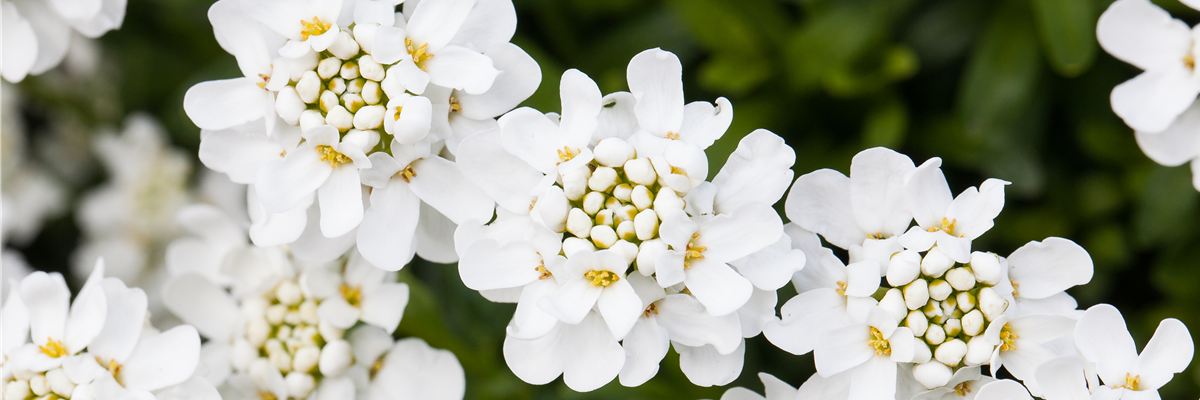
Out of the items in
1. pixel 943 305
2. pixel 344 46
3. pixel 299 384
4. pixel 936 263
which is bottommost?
pixel 299 384

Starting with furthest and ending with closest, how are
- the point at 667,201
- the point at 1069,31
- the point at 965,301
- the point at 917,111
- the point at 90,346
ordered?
the point at 917,111, the point at 1069,31, the point at 90,346, the point at 965,301, the point at 667,201

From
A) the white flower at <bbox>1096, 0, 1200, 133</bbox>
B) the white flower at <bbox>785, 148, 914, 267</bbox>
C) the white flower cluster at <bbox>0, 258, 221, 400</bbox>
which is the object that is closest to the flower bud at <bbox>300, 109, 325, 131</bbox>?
the white flower cluster at <bbox>0, 258, 221, 400</bbox>

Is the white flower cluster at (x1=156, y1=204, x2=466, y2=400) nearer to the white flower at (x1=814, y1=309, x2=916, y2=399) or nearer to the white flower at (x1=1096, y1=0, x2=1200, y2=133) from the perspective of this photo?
→ the white flower at (x1=814, y1=309, x2=916, y2=399)

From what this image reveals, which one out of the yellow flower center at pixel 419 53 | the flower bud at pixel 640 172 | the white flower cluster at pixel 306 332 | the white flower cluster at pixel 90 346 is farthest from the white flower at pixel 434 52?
the white flower cluster at pixel 90 346

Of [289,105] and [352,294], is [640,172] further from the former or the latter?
[352,294]

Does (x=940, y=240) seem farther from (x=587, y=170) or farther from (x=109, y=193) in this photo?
(x=109, y=193)

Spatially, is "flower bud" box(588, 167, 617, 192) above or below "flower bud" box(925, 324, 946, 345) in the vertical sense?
above

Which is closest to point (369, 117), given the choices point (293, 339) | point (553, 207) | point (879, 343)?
point (553, 207)
